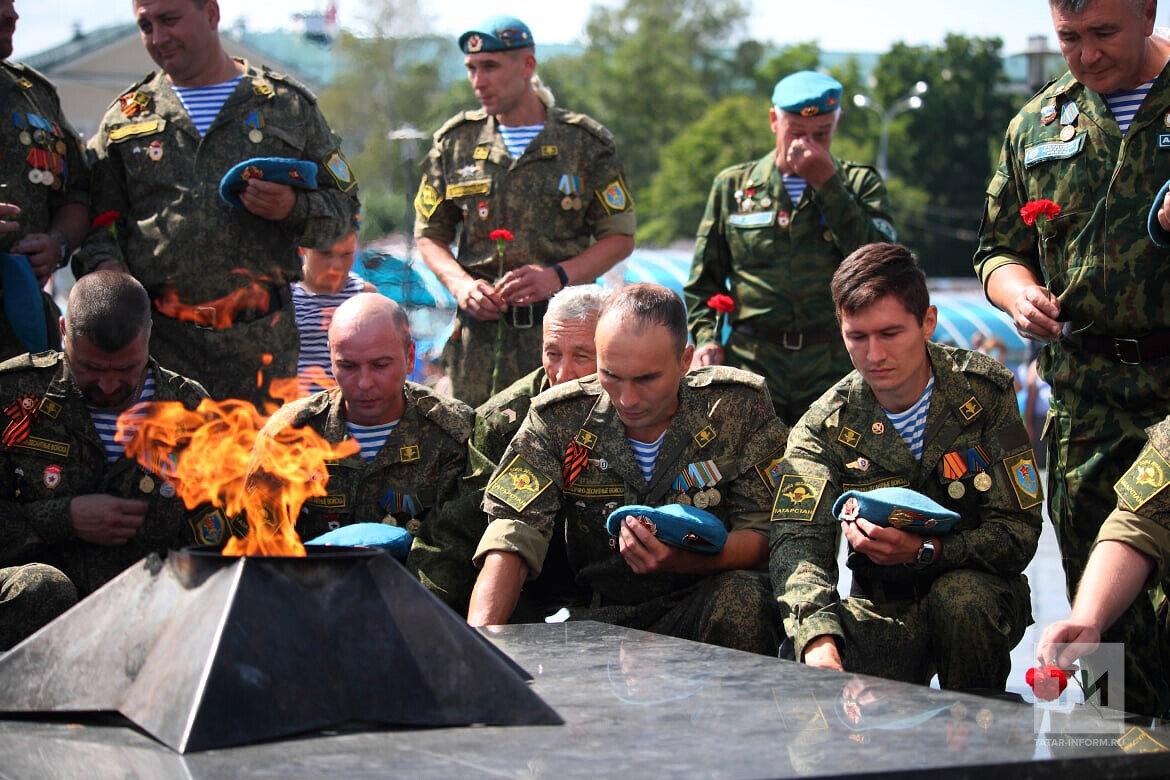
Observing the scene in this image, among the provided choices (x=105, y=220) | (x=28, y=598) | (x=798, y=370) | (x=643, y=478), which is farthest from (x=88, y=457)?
(x=798, y=370)

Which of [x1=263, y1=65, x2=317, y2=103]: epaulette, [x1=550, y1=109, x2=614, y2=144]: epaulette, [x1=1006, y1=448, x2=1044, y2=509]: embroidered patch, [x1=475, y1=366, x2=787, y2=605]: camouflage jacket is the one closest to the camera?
[x1=1006, y1=448, x2=1044, y2=509]: embroidered patch

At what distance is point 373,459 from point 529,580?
712mm

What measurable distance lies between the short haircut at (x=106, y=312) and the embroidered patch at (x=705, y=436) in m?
1.98

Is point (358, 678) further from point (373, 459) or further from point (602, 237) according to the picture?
point (602, 237)

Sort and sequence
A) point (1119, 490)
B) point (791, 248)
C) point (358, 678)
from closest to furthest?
point (358, 678) → point (1119, 490) → point (791, 248)

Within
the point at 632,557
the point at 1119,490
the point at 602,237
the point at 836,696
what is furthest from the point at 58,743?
the point at 602,237

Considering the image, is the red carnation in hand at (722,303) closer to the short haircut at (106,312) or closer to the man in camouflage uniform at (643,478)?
the man in camouflage uniform at (643,478)

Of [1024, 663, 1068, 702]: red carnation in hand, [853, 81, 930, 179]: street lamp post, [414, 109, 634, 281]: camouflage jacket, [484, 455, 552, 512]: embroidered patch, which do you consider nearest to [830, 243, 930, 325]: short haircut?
[484, 455, 552, 512]: embroidered patch

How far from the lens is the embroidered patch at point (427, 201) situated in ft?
22.5

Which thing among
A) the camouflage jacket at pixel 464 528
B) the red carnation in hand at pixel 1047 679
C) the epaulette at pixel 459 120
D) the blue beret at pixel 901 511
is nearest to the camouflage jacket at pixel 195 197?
the epaulette at pixel 459 120

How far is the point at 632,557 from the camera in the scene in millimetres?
4547

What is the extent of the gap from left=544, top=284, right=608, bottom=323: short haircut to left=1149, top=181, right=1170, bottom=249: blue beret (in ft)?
6.54

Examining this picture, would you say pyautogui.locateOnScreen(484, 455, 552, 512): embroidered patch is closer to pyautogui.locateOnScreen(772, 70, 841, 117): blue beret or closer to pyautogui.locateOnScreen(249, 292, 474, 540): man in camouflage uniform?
pyautogui.locateOnScreen(249, 292, 474, 540): man in camouflage uniform

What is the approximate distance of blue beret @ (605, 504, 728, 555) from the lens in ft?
14.7
